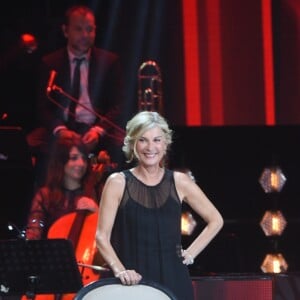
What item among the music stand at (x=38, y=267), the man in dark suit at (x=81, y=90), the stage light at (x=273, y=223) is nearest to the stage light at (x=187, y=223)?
the stage light at (x=273, y=223)

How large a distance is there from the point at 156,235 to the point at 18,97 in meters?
4.26

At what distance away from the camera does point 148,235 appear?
4270 millimetres

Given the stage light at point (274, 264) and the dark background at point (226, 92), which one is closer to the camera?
the stage light at point (274, 264)

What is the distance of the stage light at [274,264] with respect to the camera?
773 centimetres

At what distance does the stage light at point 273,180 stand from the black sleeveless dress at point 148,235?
3.76m

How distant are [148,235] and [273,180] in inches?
152

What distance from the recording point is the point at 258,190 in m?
A: 8.20

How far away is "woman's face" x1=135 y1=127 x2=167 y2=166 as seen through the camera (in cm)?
427

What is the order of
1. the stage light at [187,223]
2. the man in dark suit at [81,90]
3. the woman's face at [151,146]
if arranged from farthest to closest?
the man in dark suit at [81,90] → the stage light at [187,223] → the woman's face at [151,146]

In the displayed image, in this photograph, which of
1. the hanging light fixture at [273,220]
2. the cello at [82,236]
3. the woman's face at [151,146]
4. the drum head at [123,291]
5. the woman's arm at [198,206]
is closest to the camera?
the drum head at [123,291]

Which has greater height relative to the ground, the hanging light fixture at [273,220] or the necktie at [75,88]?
the necktie at [75,88]

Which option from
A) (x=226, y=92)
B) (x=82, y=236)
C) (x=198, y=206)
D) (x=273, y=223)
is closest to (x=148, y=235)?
(x=198, y=206)

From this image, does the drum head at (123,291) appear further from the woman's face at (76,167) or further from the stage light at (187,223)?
the stage light at (187,223)

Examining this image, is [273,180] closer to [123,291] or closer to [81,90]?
[81,90]
